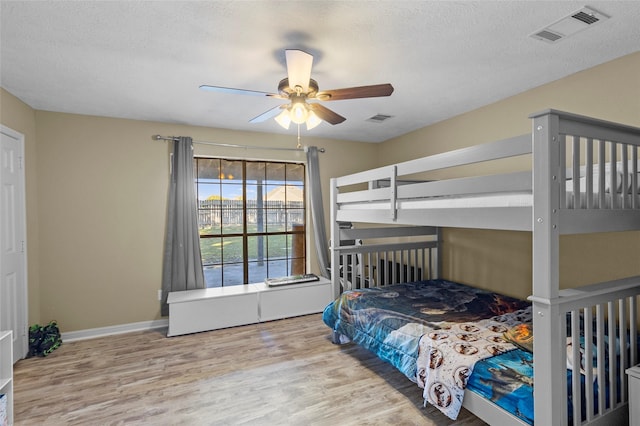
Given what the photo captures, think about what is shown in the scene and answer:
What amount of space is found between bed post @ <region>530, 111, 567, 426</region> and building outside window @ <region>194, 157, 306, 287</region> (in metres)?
3.58

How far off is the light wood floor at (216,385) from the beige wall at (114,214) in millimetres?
521

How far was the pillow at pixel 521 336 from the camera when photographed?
1953mm

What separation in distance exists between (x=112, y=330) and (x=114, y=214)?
1321 mm

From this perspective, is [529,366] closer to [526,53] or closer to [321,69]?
[526,53]

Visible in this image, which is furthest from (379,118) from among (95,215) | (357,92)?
(95,215)

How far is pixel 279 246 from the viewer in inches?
184

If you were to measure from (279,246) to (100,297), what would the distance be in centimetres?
222

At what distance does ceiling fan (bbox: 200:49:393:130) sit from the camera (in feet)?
6.32

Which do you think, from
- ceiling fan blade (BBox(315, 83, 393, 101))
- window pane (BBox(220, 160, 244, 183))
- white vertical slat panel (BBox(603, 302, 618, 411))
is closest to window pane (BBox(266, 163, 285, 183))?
window pane (BBox(220, 160, 244, 183))

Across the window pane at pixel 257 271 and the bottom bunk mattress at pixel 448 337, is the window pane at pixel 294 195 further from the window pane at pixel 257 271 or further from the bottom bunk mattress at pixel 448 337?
the bottom bunk mattress at pixel 448 337

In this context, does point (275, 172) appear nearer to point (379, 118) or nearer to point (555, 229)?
point (379, 118)

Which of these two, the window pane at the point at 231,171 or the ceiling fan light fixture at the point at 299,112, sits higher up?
the ceiling fan light fixture at the point at 299,112

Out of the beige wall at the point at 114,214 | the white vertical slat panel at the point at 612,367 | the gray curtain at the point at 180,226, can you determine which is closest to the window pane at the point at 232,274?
the gray curtain at the point at 180,226

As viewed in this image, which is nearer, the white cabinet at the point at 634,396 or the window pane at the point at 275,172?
the white cabinet at the point at 634,396
